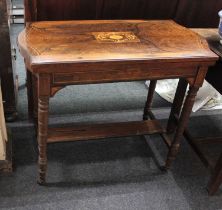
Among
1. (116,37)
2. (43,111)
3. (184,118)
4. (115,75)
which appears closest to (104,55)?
(115,75)

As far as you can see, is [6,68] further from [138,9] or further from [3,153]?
[138,9]

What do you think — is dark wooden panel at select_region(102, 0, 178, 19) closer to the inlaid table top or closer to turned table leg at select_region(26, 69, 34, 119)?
the inlaid table top

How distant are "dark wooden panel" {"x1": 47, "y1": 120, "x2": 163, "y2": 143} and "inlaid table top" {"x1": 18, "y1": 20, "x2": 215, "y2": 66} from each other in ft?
1.58

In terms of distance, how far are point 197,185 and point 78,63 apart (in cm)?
98

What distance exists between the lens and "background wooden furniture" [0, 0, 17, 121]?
1.51m

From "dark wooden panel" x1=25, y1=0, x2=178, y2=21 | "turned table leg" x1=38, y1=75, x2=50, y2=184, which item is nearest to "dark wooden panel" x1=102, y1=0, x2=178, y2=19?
"dark wooden panel" x1=25, y1=0, x2=178, y2=21

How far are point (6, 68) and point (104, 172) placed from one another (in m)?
0.79

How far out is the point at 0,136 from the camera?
1.43 meters

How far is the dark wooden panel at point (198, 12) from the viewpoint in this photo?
1817 millimetres

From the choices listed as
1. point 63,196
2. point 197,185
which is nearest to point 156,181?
point 197,185

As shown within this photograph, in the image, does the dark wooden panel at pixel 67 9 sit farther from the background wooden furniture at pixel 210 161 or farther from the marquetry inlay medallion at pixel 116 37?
the background wooden furniture at pixel 210 161

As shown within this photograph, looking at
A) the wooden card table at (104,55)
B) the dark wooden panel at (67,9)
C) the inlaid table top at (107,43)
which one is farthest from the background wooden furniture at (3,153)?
the dark wooden panel at (67,9)

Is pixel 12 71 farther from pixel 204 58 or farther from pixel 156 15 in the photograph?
pixel 204 58

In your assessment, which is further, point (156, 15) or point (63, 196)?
point (156, 15)
